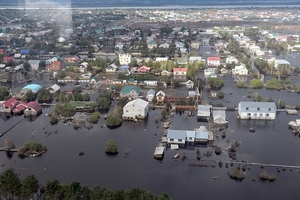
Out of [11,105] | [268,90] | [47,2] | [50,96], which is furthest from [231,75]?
[47,2]

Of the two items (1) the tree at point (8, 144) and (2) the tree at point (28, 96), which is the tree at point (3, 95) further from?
(1) the tree at point (8, 144)

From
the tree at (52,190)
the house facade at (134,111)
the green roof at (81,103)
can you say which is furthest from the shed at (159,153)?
the green roof at (81,103)

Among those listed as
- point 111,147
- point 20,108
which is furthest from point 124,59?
point 111,147

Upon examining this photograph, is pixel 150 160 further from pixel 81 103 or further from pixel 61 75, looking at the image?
pixel 61 75

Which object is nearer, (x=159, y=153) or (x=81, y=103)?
(x=159, y=153)

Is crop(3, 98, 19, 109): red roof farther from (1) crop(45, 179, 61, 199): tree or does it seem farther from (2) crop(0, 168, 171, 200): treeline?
(1) crop(45, 179, 61, 199): tree

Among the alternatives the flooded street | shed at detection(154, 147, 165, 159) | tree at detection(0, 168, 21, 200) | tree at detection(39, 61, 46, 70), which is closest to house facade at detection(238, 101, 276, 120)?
the flooded street
